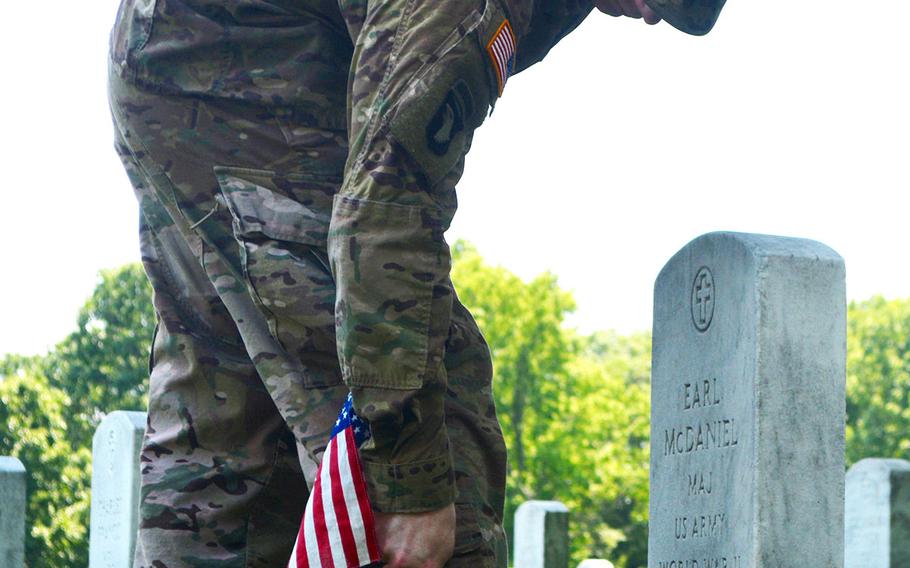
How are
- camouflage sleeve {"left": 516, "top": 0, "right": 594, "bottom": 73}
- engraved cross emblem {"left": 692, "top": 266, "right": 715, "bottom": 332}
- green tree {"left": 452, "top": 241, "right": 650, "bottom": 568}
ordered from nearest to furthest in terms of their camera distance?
1. camouflage sleeve {"left": 516, "top": 0, "right": 594, "bottom": 73}
2. engraved cross emblem {"left": 692, "top": 266, "right": 715, "bottom": 332}
3. green tree {"left": 452, "top": 241, "right": 650, "bottom": 568}

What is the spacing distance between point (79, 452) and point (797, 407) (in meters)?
31.6

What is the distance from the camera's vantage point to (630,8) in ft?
8.45

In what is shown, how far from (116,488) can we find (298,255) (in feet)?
29.3

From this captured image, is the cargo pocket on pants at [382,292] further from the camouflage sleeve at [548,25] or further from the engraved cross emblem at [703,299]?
the engraved cross emblem at [703,299]

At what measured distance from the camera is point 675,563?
6230 millimetres

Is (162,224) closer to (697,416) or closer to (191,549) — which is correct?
(191,549)

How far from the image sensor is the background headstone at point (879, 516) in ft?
27.6

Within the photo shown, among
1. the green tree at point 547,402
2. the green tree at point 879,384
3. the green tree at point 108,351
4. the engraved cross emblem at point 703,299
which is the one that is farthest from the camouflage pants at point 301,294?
the green tree at point 879,384

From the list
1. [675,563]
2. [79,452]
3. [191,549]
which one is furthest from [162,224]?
[79,452]

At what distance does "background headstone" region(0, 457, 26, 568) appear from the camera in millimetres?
10492

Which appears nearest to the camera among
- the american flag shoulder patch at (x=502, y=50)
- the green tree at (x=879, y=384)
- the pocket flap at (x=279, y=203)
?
the american flag shoulder patch at (x=502, y=50)

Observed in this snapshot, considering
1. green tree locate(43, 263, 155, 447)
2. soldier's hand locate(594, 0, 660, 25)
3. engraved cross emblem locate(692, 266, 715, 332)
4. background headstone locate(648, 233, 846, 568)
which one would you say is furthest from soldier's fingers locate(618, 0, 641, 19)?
green tree locate(43, 263, 155, 447)

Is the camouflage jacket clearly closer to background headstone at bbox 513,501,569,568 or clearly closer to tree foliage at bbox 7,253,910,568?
background headstone at bbox 513,501,569,568

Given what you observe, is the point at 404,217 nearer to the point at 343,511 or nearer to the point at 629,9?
the point at 343,511
